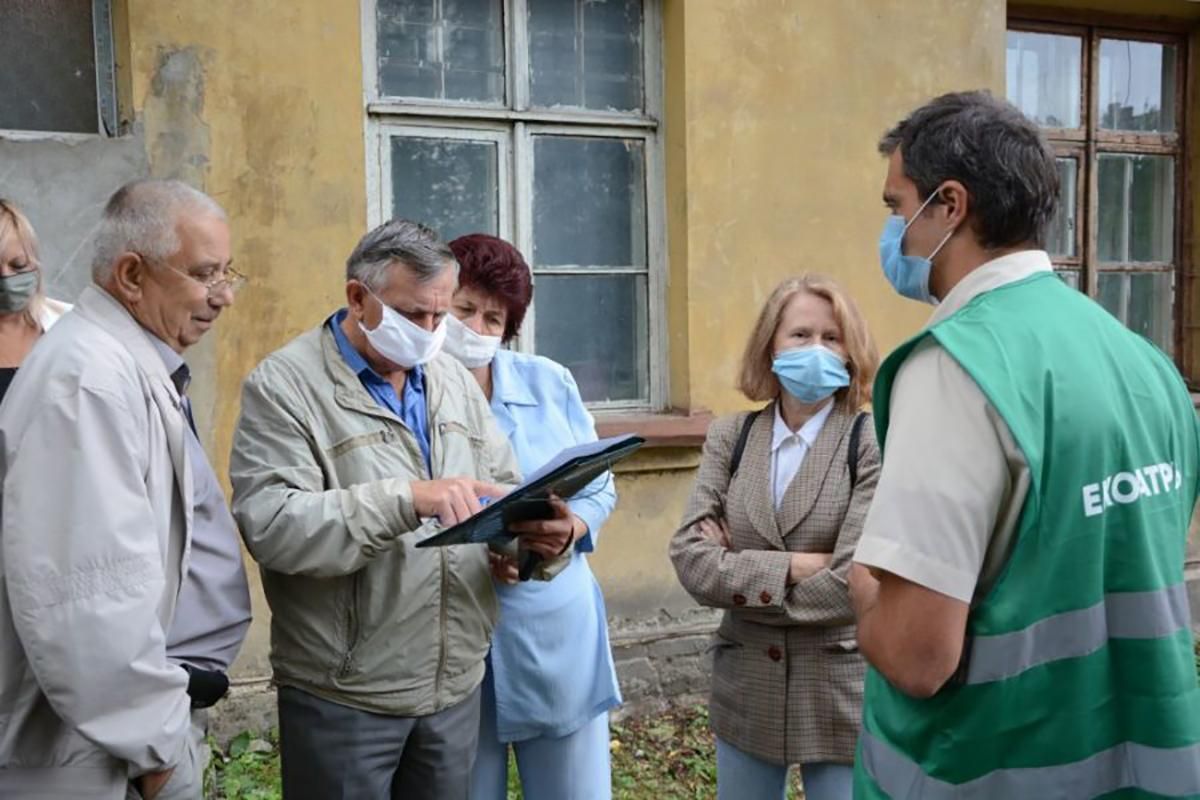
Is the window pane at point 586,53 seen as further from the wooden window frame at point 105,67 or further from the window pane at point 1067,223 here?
the window pane at point 1067,223

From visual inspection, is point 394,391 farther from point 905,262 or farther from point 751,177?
point 751,177

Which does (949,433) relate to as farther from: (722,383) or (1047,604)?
(722,383)

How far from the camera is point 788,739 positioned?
2902 millimetres

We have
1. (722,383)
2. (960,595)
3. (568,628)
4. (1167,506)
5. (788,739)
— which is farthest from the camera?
(722,383)

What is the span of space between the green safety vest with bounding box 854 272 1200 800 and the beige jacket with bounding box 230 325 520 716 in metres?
1.15

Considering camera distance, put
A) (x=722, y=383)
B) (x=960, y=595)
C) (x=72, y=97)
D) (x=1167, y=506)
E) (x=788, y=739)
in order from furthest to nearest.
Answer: (x=722, y=383) < (x=72, y=97) < (x=788, y=739) < (x=1167, y=506) < (x=960, y=595)

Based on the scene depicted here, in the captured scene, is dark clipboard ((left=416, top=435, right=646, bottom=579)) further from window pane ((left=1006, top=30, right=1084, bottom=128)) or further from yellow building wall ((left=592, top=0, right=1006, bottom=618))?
window pane ((left=1006, top=30, right=1084, bottom=128))

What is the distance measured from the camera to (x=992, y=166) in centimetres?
192

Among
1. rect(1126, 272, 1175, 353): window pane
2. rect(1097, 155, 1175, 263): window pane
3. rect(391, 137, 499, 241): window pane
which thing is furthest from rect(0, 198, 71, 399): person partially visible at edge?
rect(1126, 272, 1175, 353): window pane

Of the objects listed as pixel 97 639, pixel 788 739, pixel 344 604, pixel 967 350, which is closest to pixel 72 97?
pixel 344 604

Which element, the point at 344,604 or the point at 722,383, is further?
the point at 722,383

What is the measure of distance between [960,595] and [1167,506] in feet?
1.40

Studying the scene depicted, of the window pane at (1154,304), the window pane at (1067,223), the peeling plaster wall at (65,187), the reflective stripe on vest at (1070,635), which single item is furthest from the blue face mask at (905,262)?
the window pane at (1154,304)

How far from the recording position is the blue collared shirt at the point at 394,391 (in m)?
2.77
